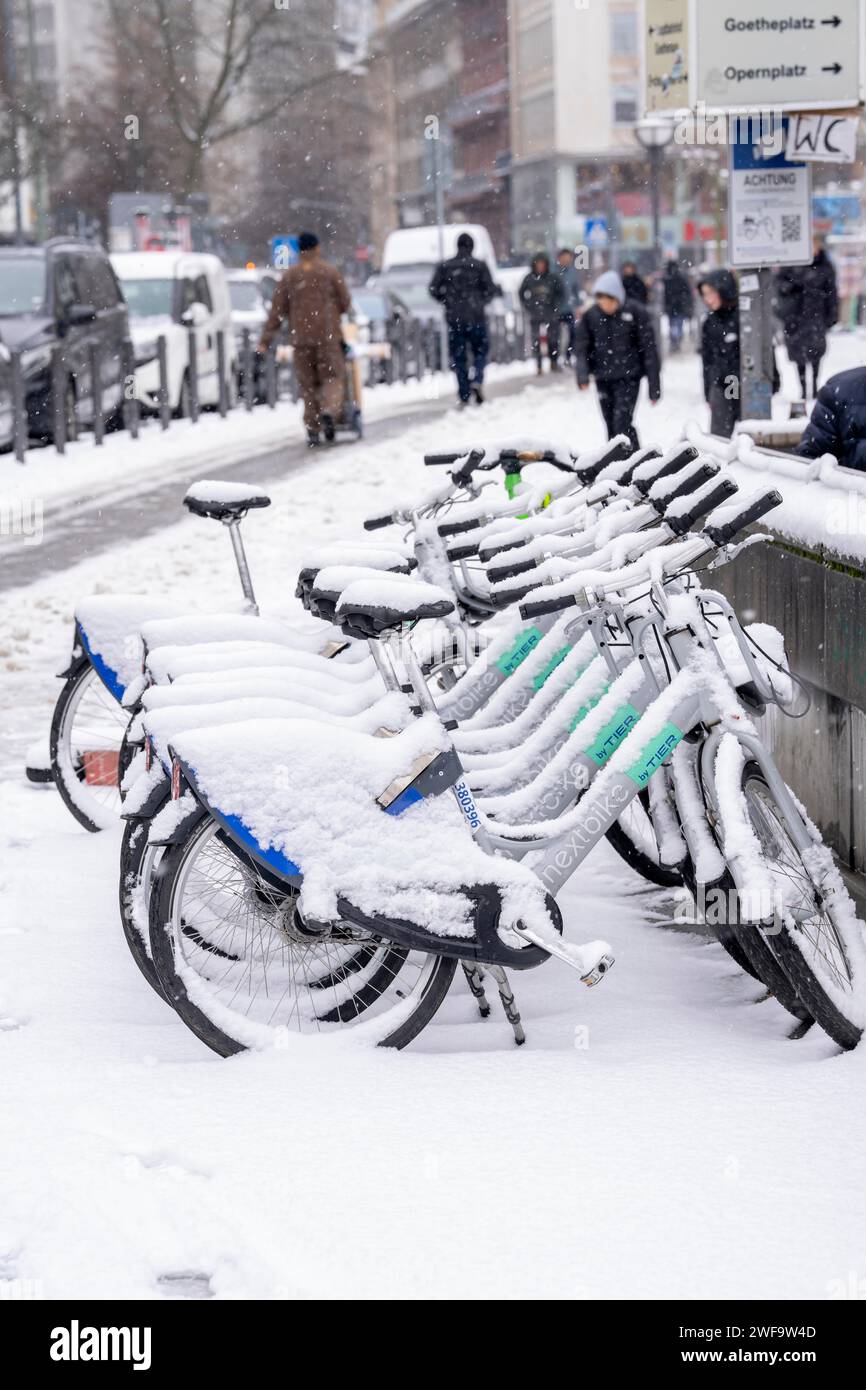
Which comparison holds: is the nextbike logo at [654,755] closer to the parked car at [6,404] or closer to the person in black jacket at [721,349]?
the person in black jacket at [721,349]

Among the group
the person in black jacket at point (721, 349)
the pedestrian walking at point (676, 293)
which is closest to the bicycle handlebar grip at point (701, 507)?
the person in black jacket at point (721, 349)

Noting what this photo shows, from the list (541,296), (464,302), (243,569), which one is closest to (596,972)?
(243,569)

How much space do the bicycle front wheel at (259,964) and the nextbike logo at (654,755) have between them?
0.53 m

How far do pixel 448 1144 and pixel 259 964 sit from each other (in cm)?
75

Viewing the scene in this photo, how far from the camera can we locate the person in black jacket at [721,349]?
49.9 ft

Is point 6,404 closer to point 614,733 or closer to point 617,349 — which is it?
point 617,349

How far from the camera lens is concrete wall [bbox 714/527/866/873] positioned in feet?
15.2

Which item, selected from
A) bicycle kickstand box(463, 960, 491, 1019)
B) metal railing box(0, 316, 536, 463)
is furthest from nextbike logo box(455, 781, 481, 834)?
metal railing box(0, 316, 536, 463)

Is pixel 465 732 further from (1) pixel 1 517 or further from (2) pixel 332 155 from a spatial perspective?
(2) pixel 332 155

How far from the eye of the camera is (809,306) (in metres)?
20.2

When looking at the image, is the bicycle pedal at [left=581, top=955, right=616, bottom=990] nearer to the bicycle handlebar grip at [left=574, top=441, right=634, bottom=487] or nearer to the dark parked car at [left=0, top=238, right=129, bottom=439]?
the bicycle handlebar grip at [left=574, top=441, right=634, bottom=487]
